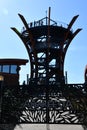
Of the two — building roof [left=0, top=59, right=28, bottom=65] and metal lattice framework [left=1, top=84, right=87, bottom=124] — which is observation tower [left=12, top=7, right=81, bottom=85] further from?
metal lattice framework [left=1, top=84, right=87, bottom=124]

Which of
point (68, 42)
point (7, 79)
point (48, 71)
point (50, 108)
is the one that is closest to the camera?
point (50, 108)

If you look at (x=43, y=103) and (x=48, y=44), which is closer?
(x=43, y=103)

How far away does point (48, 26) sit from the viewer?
41.9 metres

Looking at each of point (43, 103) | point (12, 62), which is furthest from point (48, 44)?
point (43, 103)

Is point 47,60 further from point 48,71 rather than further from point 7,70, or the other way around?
point 7,70

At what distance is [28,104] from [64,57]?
1154 inches

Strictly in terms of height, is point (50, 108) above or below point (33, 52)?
below

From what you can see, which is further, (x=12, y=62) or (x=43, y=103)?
(x=12, y=62)

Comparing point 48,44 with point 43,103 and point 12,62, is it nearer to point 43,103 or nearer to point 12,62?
point 12,62

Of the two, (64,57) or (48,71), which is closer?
(48,71)

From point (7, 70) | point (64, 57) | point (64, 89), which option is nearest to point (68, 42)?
point (64, 57)

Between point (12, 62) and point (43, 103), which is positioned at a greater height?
point (12, 62)

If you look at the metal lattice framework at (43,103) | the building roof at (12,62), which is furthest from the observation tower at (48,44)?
the metal lattice framework at (43,103)

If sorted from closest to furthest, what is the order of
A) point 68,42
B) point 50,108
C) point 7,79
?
point 50,108
point 7,79
point 68,42
